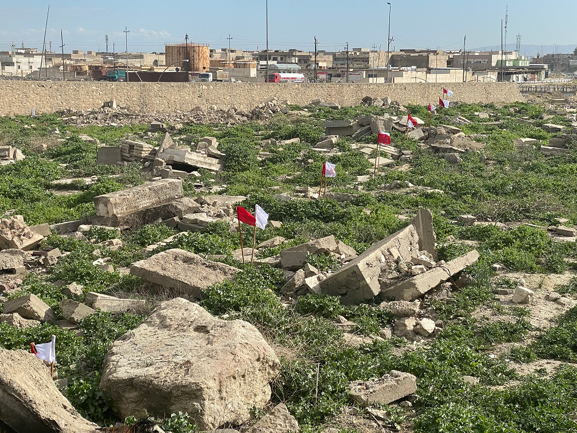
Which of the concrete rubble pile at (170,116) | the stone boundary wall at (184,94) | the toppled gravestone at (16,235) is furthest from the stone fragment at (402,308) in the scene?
the stone boundary wall at (184,94)

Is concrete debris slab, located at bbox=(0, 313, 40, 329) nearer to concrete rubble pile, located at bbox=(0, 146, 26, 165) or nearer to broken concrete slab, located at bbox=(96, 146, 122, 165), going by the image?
broken concrete slab, located at bbox=(96, 146, 122, 165)

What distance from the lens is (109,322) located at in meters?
7.96

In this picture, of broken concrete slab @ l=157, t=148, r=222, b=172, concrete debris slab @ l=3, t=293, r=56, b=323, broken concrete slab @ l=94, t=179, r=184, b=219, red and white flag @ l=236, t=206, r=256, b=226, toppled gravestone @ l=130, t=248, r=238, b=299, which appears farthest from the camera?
broken concrete slab @ l=157, t=148, r=222, b=172

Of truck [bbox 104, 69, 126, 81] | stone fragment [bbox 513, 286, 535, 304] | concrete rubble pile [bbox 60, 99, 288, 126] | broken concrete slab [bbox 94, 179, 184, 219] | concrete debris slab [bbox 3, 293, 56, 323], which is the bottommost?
stone fragment [bbox 513, 286, 535, 304]

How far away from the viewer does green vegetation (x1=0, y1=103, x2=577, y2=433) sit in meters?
6.43

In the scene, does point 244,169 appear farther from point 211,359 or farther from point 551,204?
point 211,359

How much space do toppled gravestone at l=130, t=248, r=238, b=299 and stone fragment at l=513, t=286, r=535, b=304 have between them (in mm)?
3927

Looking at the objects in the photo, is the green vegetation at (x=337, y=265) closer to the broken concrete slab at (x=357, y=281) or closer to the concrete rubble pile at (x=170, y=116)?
the broken concrete slab at (x=357, y=281)

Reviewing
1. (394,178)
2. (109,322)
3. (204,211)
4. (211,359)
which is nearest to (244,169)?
(394,178)

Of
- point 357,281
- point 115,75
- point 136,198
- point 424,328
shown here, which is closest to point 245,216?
point 357,281

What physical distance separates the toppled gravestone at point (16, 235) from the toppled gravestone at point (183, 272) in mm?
3273

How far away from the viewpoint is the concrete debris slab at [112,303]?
851cm

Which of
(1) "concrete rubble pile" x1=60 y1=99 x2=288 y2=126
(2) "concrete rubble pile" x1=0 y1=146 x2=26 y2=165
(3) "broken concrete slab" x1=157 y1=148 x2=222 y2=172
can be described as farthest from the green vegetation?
(1) "concrete rubble pile" x1=60 y1=99 x2=288 y2=126

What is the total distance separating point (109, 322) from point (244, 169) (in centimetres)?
1109
